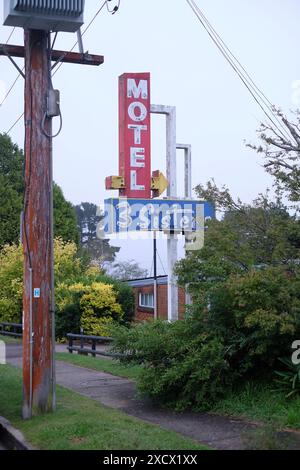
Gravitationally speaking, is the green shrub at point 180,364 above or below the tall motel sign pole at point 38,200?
below

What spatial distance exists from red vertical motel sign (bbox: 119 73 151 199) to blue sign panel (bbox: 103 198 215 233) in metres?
0.36

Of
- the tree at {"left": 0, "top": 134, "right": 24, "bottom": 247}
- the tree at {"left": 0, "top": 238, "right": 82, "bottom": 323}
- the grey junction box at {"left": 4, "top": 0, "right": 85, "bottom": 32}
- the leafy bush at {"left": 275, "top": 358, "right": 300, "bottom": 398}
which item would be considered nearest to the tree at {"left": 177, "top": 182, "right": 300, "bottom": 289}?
the leafy bush at {"left": 275, "top": 358, "right": 300, "bottom": 398}

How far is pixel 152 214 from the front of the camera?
760 inches

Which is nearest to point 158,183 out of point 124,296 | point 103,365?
point 103,365

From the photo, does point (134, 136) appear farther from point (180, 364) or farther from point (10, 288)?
point (10, 288)

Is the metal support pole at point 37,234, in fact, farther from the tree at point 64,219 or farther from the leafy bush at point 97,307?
the tree at point 64,219

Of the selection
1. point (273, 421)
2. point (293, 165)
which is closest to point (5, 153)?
point (293, 165)

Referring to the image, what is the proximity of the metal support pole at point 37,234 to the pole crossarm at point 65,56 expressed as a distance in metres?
0.41

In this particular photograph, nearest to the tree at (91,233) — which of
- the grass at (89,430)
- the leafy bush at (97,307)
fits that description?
the leafy bush at (97,307)

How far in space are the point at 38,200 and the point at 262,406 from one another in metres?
4.66

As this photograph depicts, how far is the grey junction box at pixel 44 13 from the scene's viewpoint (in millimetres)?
10141

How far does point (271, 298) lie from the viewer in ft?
34.3
